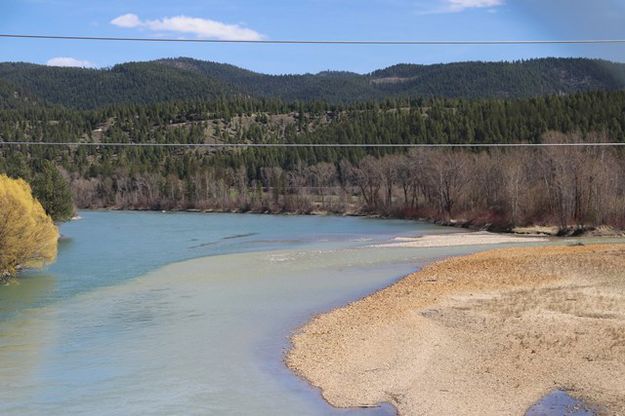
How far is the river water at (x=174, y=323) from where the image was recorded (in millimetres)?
17016

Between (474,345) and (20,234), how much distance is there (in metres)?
26.6

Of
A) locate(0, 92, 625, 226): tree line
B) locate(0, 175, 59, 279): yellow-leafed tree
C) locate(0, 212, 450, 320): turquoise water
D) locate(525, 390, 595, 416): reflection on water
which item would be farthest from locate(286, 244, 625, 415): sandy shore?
locate(0, 175, 59, 279): yellow-leafed tree

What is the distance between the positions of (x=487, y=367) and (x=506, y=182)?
194 feet

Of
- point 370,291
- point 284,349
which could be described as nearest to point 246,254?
point 370,291

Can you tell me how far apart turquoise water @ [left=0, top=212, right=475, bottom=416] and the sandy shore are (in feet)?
3.96

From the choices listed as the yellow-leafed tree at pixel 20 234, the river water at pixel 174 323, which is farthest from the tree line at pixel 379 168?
the yellow-leafed tree at pixel 20 234

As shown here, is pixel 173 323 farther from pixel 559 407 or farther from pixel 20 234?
pixel 20 234

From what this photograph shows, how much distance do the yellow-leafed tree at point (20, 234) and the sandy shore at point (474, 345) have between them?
1947cm

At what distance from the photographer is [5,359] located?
20.9 metres

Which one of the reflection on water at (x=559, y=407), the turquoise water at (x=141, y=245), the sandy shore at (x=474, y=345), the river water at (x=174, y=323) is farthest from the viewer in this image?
the turquoise water at (x=141, y=245)

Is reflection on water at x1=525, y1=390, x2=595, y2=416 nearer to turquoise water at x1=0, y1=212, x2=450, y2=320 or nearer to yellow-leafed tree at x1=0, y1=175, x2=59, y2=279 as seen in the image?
turquoise water at x1=0, y1=212, x2=450, y2=320

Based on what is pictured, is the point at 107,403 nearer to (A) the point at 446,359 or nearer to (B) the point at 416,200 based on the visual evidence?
(A) the point at 446,359

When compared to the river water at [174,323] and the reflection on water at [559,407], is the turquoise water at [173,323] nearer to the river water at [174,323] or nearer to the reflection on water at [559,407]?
the river water at [174,323]

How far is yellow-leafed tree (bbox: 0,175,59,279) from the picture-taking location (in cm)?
3775
